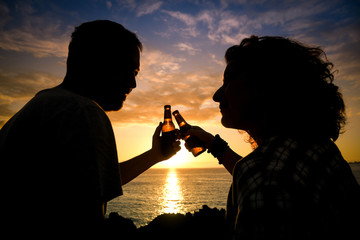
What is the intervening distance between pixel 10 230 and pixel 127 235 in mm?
11532

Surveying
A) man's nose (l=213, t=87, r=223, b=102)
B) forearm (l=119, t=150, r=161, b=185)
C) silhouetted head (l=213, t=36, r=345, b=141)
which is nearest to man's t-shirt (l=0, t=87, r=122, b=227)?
silhouetted head (l=213, t=36, r=345, b=141)

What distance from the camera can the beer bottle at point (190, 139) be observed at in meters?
3.87

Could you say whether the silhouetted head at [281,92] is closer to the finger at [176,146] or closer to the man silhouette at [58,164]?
the man silhouette at [58,164]

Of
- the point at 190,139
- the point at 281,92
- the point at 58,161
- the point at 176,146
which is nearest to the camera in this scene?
the point at 58,161

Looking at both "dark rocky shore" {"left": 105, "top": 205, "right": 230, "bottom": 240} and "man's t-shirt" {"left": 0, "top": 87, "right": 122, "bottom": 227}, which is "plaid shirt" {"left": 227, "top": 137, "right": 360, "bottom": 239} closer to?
"man's t-shirt" {"left": 0, "top": 87, "right": 122, "bottom": 227}

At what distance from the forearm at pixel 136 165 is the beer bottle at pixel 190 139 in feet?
A: 2.56

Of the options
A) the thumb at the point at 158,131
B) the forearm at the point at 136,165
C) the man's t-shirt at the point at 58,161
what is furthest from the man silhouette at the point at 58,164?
the thumb at the point at 158,131

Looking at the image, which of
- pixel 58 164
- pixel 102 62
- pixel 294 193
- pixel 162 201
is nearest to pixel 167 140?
pixel 102 62

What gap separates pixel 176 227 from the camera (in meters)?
11.4

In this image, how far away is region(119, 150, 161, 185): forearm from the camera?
3318 mm

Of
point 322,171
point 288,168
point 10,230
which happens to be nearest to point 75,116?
point 10,230

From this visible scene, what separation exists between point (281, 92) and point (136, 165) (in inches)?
107

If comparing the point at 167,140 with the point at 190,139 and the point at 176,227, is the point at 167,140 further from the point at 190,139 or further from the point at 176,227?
the point at 176,227

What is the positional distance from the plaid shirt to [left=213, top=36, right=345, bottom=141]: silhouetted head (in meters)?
0.29
